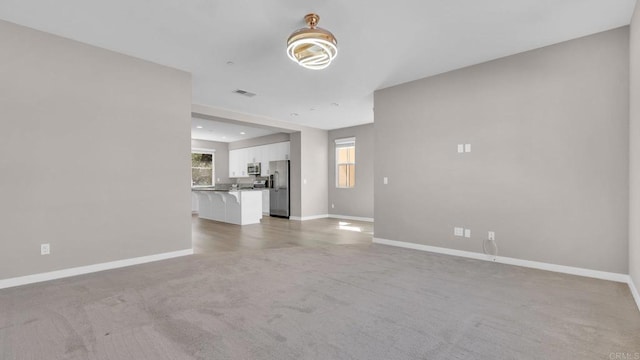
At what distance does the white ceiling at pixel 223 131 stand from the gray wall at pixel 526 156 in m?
4.99

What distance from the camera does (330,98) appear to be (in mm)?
5699

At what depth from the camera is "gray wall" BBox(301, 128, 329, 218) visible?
8.48 m

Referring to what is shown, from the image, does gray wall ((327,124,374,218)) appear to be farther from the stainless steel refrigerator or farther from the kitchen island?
the kitchen island

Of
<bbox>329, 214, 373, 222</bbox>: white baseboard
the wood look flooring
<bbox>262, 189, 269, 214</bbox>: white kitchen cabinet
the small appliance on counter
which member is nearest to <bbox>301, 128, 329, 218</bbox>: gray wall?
<bbox>329, 214, 373, 222</bbox>: white baseboard

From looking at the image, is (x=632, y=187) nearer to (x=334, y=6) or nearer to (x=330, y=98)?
(x=334, y=6)

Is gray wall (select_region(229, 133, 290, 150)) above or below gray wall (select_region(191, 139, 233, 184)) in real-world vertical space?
above

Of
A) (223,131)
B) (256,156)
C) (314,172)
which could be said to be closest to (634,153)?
(314,172)

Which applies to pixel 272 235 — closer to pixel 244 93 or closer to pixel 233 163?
pixel 244 93

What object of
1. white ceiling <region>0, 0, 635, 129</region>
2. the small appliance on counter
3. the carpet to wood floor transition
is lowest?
the carpet to wood floor transition

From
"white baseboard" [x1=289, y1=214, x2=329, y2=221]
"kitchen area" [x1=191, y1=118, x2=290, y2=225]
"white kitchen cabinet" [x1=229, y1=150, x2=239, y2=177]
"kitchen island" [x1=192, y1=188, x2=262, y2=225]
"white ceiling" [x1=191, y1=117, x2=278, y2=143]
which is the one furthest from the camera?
"white kitchen cabinet" [x1=229, y1=150, x2=239, y2=177]

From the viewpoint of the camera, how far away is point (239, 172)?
1098 cm

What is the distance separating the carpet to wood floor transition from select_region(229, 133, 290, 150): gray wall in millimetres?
6147

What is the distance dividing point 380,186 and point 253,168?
6144 millimetres

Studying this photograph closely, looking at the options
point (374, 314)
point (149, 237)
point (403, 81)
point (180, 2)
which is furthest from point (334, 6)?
point (149, 237)
